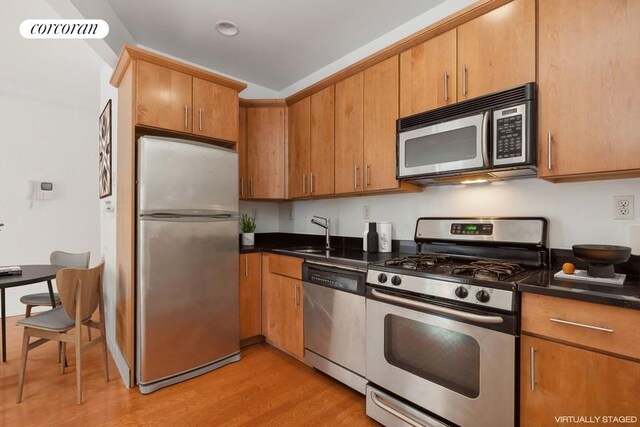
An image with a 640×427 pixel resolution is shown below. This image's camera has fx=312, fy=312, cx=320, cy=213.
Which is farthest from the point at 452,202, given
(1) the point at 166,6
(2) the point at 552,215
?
(1) the point at 166,6

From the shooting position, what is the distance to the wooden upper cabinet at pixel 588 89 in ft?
4.38

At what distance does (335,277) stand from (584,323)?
1346 millimetres

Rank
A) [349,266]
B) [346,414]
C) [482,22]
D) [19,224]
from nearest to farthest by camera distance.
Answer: [482,22] < [346,414] < [349,266] < [19,224]

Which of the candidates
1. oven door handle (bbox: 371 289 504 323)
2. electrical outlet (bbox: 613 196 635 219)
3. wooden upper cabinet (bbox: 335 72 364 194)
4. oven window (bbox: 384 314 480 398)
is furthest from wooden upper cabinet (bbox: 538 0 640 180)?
A: wooden upper cabinet (bbox: 335 72 364 194)

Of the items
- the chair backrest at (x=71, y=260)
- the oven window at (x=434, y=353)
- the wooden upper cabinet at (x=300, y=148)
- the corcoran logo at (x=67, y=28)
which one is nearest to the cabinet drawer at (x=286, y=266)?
the wooden upper cabinet at (x=300, y=148)

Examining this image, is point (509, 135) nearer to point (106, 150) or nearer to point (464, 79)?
point (464, 79)

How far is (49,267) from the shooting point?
9.00 ft

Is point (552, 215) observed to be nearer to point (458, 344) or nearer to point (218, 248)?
point (458, 344)

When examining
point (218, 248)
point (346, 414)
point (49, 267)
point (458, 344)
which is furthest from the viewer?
point (49, 267)

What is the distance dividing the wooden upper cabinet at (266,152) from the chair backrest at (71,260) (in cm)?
171

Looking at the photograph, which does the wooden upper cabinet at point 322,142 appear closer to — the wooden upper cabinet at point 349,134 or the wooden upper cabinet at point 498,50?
the wooden upper cabinet at point 349,134

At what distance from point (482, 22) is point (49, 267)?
3784 mm

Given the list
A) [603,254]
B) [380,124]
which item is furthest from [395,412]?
[380,124]

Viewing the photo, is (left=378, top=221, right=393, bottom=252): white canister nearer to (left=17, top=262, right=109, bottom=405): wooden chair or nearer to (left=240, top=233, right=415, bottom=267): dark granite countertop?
(left=240, top=233, right=415, bottom=267): dark granite countertop
